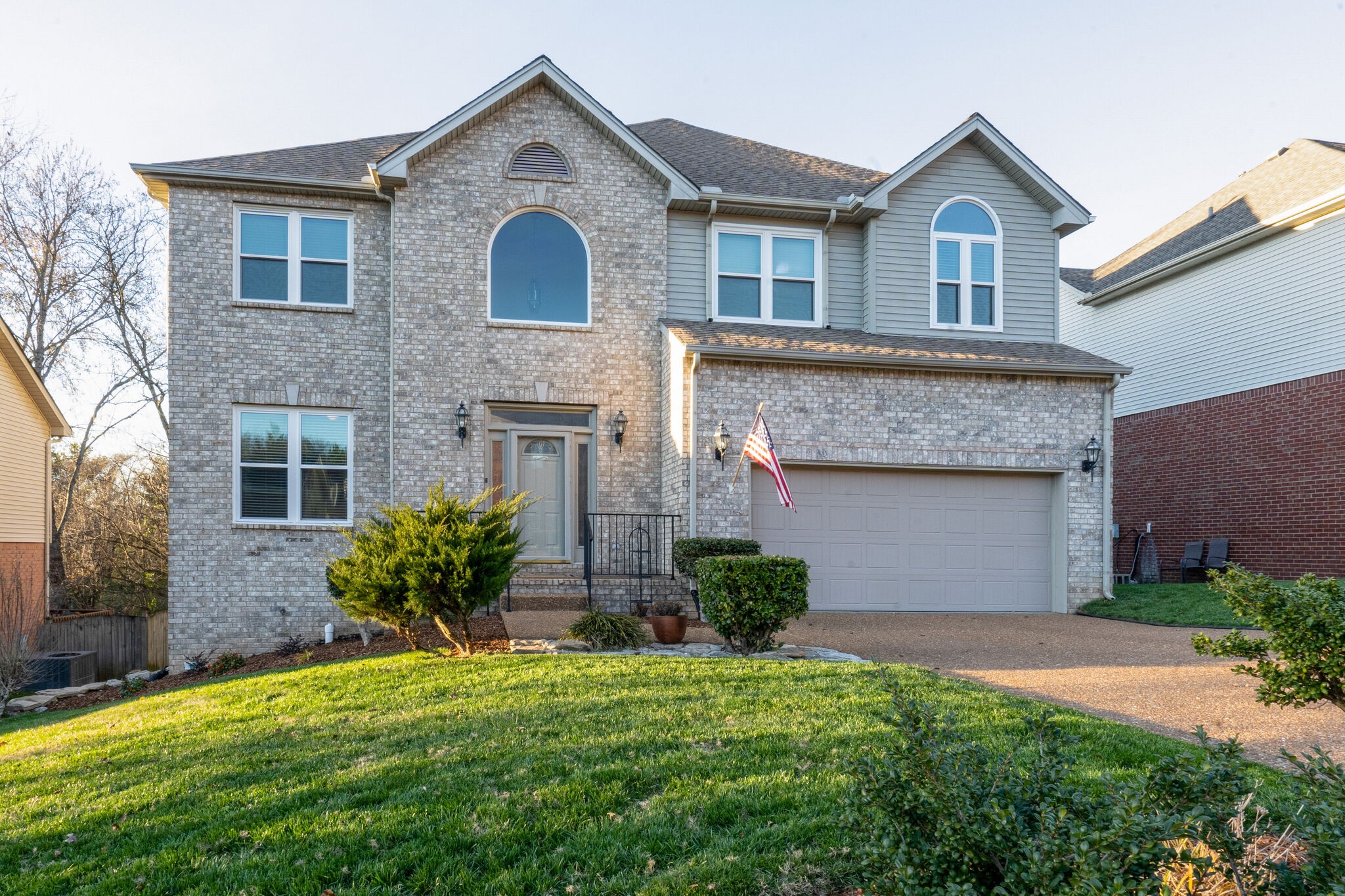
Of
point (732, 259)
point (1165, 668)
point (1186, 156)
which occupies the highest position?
point (1186, 156)

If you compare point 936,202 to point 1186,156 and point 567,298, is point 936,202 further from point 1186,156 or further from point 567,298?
point 567,298

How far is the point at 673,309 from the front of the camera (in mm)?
13258

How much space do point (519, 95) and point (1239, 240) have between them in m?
12.6

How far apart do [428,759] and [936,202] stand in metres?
11.9

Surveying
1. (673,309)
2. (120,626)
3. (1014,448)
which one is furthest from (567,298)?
(120,626)

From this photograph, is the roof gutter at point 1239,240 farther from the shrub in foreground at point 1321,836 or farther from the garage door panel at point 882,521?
the shrub in foreground at point 1321,836

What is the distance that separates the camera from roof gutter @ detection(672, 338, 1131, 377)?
11539 millimetres

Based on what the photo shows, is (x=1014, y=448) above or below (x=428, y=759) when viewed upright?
above

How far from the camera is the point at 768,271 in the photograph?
13.6 meters

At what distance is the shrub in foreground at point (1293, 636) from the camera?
154 inches

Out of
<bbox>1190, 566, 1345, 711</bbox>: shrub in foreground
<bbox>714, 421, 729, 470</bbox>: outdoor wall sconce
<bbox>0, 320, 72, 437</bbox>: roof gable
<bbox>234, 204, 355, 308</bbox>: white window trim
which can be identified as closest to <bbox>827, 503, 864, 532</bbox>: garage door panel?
<bbox>714, 421, 729, 470</bbox>: outdoor wall sconce

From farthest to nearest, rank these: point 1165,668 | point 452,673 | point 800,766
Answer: point 1165,668, point 452,673, point 800,766

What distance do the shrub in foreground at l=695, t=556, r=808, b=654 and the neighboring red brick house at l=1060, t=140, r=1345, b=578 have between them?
9605 millimetres

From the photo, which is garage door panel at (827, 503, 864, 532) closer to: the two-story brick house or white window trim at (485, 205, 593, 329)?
the two-story brick house
